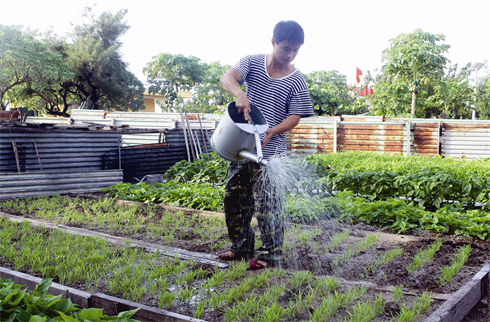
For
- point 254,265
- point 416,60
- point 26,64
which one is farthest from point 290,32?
point 26,64

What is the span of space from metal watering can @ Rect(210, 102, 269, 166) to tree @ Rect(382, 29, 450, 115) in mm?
17552

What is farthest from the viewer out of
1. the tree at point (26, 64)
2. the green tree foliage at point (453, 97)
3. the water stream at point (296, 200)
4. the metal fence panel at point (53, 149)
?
the tree at point (26, 64)

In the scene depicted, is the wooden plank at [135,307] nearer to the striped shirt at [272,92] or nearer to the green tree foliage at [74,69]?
the striped shirt at [272,92]

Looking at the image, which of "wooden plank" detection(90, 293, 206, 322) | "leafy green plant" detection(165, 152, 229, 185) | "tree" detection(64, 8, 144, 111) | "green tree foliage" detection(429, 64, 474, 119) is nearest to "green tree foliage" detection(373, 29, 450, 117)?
"green tree foliage" detection(429, 64, 474, 119)

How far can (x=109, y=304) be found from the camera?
2402mm

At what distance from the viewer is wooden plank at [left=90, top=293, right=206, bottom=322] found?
7.23 feet

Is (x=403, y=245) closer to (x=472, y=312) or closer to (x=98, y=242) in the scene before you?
(x=472, y=312)

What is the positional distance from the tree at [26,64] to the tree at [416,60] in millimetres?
22969

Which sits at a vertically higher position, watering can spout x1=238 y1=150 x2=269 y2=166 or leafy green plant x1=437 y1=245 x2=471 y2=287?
watering can spout x1=238 y1=150 x2=269 y2=166

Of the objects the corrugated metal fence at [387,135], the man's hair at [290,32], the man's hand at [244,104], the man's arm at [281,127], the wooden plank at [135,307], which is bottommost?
the wooden plank at [135,307]

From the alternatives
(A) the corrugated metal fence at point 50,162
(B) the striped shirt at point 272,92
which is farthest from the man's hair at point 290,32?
(A) the corrugated metal fence at point 50,162

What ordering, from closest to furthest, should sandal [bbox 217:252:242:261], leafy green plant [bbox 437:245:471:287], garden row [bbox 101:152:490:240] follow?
1. leafy green plant [bbox 437:245:471:287]
2. sandal [bbox 217:252:242:261]
3. garden row [bbox 101:152:490:240]

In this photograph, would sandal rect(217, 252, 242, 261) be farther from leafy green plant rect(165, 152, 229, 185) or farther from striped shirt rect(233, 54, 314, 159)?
leafy green plant rect(165, 152, 229, 185)

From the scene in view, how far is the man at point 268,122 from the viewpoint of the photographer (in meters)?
3.22
